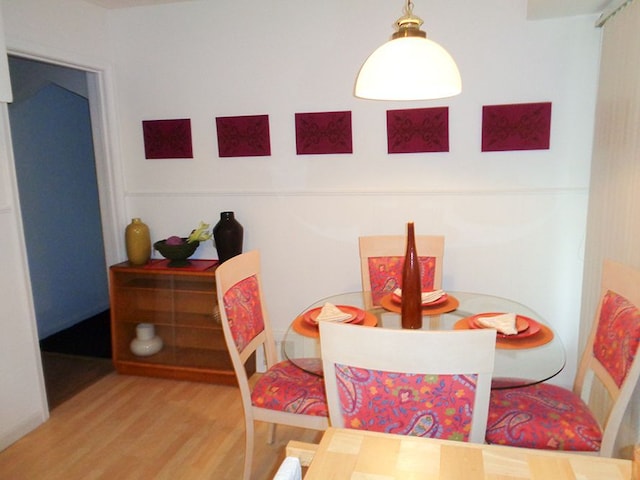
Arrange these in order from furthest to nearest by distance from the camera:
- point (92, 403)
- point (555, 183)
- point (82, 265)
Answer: point (82, 265) → point (92, 403) → point (555, 183)

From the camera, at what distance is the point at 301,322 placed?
207 centimetres

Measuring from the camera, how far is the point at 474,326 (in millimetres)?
1903

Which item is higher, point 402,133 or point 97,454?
point 402,133

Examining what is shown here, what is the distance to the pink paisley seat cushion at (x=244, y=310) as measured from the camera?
2037mm

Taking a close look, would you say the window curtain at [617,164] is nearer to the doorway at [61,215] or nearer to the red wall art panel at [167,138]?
the red wall art panel at [167,138]

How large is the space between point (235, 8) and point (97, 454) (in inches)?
105

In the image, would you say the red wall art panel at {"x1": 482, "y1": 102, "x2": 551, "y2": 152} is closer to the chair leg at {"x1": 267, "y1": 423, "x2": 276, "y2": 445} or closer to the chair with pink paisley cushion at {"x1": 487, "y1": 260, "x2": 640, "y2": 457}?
the chair with pink paisley cushion at {"x1": 487, "y1": 260, "x2": 640, "y2": 457}

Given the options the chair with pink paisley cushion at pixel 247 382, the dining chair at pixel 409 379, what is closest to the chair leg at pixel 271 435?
the chair with pink paisley cushion at pixel 247 382

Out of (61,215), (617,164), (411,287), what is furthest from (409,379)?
(61,215)

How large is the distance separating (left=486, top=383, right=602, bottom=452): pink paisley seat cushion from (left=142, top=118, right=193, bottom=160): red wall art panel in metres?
2.46

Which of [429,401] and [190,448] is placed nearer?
[429,401]

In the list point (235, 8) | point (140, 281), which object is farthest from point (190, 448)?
point (235, 8)

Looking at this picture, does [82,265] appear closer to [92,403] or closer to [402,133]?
[92,403]

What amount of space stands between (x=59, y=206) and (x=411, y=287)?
340 cm
